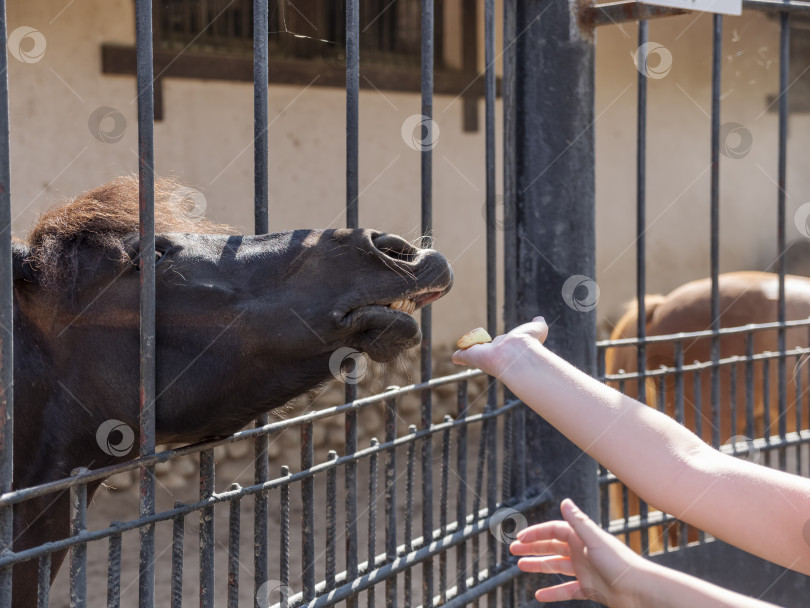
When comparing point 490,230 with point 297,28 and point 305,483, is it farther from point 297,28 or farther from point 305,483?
point 297,28

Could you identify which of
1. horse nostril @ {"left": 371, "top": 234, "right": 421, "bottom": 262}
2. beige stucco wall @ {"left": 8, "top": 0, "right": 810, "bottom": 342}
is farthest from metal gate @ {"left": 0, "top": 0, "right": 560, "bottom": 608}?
beige stucco wall @ {"left": 8, "top": 0, "right": 810, "bottom": 342}

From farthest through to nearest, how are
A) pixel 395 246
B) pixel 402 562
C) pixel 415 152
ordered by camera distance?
1. pixel 415 152
2. pixel 402 562
3. pixel 395 246

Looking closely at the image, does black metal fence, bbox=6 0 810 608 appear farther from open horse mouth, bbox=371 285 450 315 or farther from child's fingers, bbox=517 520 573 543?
child's fingers, bbox=517 520 573 543

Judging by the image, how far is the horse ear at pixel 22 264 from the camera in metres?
1.73

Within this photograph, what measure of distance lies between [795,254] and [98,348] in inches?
335

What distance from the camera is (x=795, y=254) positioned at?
29.3 feet

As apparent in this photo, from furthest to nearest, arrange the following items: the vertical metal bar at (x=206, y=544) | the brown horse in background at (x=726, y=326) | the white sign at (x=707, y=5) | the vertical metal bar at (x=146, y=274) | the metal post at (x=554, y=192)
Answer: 1. the brown horse in background at (x=726, y=326)
2. the metal post at (x=554, y=192)
3. the white sign at (x=707, y=5)
4. the vertical metal bar at (x=206, y=544)
5. the vertical metal bar at (x=146, y=274)

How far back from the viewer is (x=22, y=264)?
174 cm

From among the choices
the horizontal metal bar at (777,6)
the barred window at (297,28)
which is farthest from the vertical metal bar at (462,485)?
the barred window at (297,28)

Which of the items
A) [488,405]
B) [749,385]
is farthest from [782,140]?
[488,405]

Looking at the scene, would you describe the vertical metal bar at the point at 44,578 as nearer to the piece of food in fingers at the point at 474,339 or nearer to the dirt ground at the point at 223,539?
the piece of food in fingers at the point at 474,339

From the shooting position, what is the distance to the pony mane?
5.71 ft

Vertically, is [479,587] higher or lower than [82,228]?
lower

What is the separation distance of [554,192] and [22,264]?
131 cm
